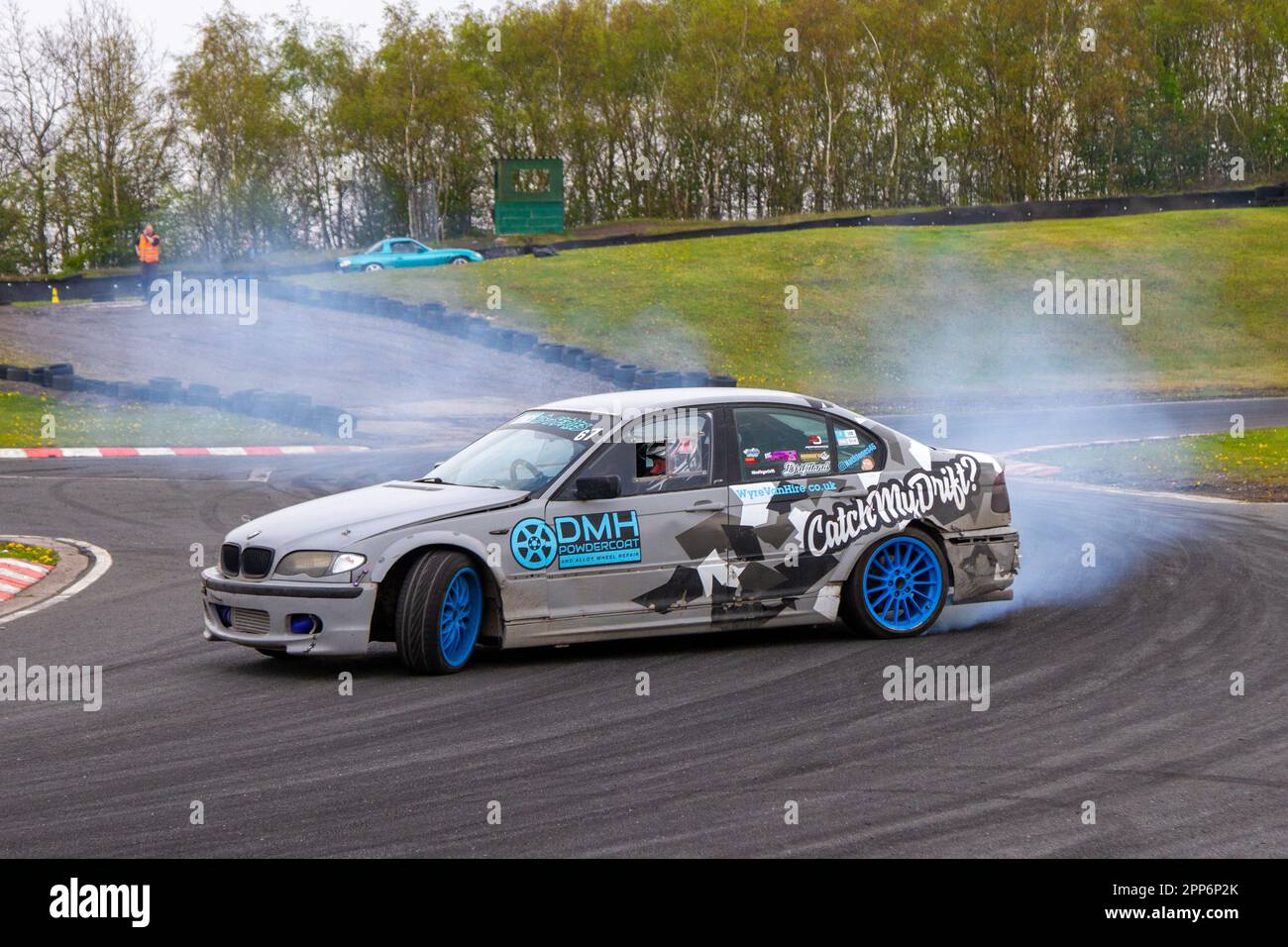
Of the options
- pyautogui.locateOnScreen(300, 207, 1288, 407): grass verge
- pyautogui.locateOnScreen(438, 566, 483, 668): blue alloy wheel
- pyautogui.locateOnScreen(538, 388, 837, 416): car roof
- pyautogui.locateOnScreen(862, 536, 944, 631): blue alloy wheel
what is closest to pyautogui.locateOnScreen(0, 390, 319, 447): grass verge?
pyautogui.locateOnScreen(300, 207, 1288, 407): grass verge

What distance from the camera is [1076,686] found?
24.2 feet

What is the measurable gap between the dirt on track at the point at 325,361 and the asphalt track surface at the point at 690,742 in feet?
49.8

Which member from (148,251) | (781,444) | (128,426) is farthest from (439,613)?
(148,251)

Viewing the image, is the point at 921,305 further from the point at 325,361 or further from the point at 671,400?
the point at 671,400

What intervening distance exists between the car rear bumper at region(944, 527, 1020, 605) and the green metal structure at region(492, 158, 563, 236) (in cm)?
4712

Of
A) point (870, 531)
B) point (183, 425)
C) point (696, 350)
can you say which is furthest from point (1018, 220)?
point (870, 531)

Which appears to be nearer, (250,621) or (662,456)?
(250,621)

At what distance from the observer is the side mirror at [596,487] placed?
791 cm

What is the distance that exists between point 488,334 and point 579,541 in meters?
24.8

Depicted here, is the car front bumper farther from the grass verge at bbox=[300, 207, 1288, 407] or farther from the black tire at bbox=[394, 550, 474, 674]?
the grass verge at bbox=[300, 207, 1288, 407]

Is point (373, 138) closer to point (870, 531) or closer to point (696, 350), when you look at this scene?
point (696, 350)

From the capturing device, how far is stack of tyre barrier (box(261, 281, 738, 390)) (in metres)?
26.7

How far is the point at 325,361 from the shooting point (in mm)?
30266

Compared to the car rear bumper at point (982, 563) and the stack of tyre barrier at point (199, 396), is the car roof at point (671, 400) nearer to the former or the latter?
the car rear bumper at point (982, 563)
